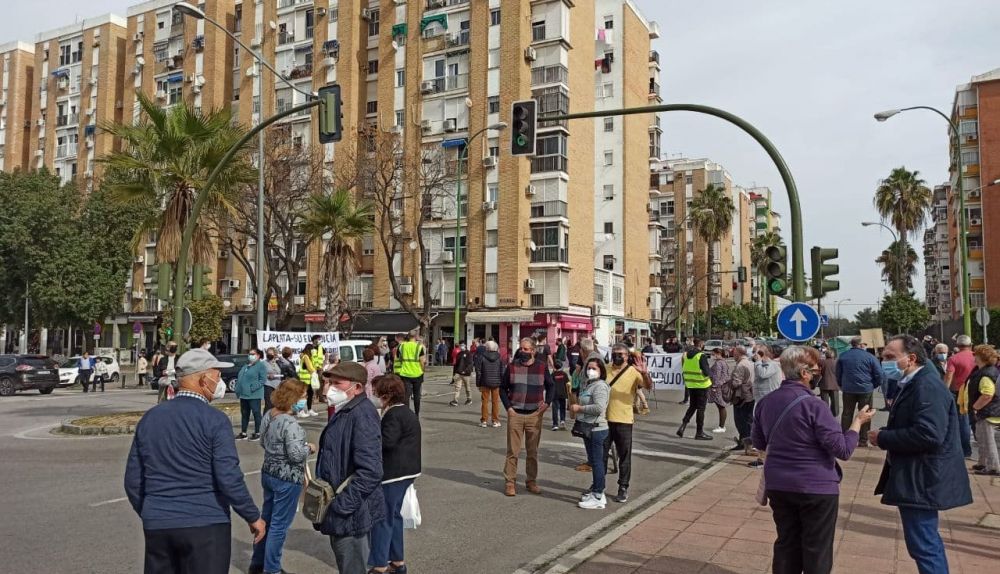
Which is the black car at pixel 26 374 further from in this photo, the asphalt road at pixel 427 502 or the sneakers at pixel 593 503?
the sneakers at pixel 593 503

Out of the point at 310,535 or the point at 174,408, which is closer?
the point at 174,408

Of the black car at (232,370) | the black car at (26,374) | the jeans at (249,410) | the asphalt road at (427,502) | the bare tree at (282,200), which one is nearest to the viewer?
the asphalt road at (427,502)

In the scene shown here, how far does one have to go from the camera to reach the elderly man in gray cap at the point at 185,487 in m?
3.76

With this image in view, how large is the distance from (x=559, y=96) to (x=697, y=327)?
120ft

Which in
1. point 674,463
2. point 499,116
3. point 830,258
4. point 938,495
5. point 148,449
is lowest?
point 674,463

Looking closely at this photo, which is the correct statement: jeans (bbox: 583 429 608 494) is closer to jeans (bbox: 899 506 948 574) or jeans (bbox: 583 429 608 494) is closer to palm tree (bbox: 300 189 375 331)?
jeans (bbox: 899 506 948 574)

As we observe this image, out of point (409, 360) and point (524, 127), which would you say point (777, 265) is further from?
point (409, 360)

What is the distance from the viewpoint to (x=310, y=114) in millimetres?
50219

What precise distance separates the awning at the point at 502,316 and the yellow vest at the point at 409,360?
26858mm

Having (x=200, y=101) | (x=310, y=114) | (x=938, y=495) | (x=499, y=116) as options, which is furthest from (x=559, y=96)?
(x=938, y=495)

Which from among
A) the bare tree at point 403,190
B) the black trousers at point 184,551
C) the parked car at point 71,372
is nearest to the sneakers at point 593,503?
the black trousers at point 184,551

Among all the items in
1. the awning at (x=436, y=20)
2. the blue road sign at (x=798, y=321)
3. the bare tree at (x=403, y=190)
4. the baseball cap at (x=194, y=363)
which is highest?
the awning at (x=436, y=20)

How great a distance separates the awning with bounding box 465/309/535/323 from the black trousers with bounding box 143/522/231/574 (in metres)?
38.6

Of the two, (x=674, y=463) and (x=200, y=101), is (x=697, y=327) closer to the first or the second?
(x=200, y=101)
